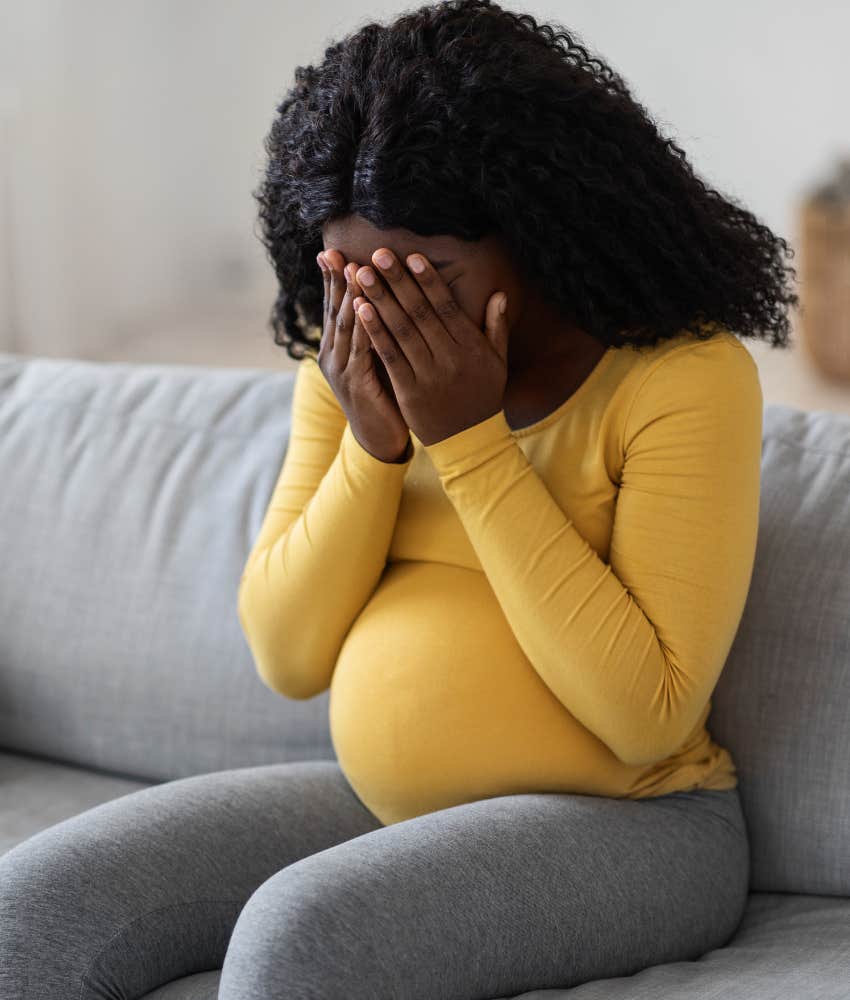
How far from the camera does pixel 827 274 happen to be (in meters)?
2.03

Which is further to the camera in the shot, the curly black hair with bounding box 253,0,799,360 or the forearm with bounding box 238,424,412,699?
the forearm with bounding box 238,424,412,699

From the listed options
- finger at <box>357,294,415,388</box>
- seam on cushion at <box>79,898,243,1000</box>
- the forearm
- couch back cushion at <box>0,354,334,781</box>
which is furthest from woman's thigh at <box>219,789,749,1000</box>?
couch back cushion at <box>0,354,334,781</box>

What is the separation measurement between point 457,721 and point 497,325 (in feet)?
1.06

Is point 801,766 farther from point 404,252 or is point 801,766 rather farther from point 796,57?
point 796,57

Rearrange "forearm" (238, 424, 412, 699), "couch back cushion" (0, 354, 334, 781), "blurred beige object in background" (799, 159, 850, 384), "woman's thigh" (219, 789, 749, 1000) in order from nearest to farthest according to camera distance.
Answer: "woman's thigh" (219, 789, 749, 1000)
"forearm" (238, 424, 412, 699)
"couch back cushion" (0, 354, 334, 781)
"blurred beige object in background" (799, 159, 850, 384)

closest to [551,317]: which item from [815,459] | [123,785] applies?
[815,459]

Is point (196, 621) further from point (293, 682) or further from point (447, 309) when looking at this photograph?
point (447, 309)

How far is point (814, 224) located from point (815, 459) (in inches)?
33.4

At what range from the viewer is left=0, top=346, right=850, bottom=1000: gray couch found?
1211 millimetres

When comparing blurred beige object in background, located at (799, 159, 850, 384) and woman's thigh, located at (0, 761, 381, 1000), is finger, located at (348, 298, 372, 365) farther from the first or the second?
blurred beige object in background, located at (799, 159, 850, 384)

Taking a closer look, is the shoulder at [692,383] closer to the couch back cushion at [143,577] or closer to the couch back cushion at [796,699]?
the couch back cushion at [796,699]

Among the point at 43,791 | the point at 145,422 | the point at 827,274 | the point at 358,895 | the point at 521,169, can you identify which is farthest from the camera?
the point at 827,274

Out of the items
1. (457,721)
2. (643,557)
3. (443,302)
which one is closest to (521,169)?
(443,302)

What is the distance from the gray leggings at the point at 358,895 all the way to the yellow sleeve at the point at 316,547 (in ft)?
0.43
